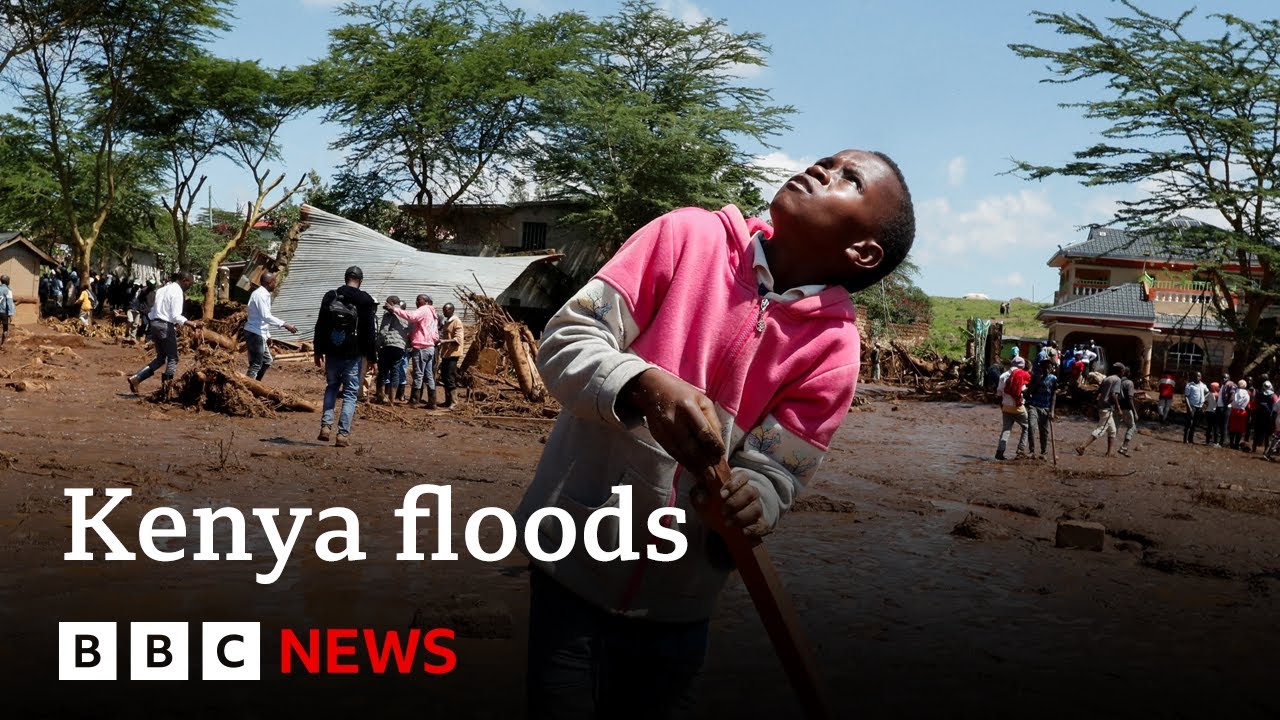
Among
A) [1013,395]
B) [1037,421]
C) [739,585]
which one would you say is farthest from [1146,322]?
[739,585]

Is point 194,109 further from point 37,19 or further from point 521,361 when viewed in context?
point 521,361

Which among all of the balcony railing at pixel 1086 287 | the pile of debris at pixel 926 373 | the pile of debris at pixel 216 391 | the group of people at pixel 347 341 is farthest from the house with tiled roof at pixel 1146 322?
the pile of debris at pixel 216 391

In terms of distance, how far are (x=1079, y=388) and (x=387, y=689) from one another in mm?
26821

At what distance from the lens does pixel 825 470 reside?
1289cm

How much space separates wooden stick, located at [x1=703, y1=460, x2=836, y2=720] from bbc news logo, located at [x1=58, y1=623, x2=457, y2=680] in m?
2.73

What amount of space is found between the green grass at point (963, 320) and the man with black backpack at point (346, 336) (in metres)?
36.7

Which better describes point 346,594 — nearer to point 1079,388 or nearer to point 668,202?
point 1079,388

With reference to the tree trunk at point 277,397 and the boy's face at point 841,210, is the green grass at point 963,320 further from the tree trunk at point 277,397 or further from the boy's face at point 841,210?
the boy's face at point 841,210

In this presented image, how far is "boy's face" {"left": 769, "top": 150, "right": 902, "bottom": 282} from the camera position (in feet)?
6.85

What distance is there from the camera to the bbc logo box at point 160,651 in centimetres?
403

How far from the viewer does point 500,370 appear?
65.1ft

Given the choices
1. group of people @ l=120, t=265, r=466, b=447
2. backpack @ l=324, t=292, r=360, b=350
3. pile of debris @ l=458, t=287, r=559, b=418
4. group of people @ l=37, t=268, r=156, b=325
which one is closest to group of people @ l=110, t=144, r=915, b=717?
group of people @ l=120, t=265, r=466, b=447

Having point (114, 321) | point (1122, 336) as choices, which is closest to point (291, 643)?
point (114, 321)

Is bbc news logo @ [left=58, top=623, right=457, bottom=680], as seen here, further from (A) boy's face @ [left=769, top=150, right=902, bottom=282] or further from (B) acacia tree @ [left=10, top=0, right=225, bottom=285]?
(B) acacia tree @ [left=10, top=0, right=225, bottom=285]
